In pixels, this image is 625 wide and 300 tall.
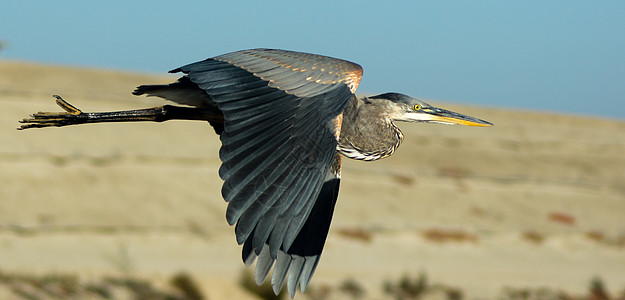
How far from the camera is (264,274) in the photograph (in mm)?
4105

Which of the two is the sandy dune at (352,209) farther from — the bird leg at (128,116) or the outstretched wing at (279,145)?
the outstretched wing at (279,145)

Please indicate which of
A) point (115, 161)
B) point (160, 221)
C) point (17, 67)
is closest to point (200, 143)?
point (115, 161)

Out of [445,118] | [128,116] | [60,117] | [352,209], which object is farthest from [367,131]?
[352,209]

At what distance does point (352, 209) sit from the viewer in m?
24.3

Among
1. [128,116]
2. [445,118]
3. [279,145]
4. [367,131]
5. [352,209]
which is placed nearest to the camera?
[279,145]

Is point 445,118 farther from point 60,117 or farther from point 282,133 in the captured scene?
point 60,117

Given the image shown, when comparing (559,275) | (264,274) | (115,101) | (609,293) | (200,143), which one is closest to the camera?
(264,274)

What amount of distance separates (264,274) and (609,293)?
51.3 feet

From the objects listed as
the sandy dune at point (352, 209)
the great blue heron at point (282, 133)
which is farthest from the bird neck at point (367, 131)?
the sandy dune at point (352, 209)

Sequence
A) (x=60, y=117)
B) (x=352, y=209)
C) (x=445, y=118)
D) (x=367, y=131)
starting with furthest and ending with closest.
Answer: (x=352, y=209), (x=445, y=118), (x=60, y=117), (x=367, y=131)

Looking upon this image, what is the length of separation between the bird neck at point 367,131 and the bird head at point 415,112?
67 mm

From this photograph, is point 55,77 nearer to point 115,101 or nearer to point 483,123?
point 115,101

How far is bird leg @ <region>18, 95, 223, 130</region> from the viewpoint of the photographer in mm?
5027

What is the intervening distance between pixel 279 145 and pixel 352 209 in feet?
67.3
